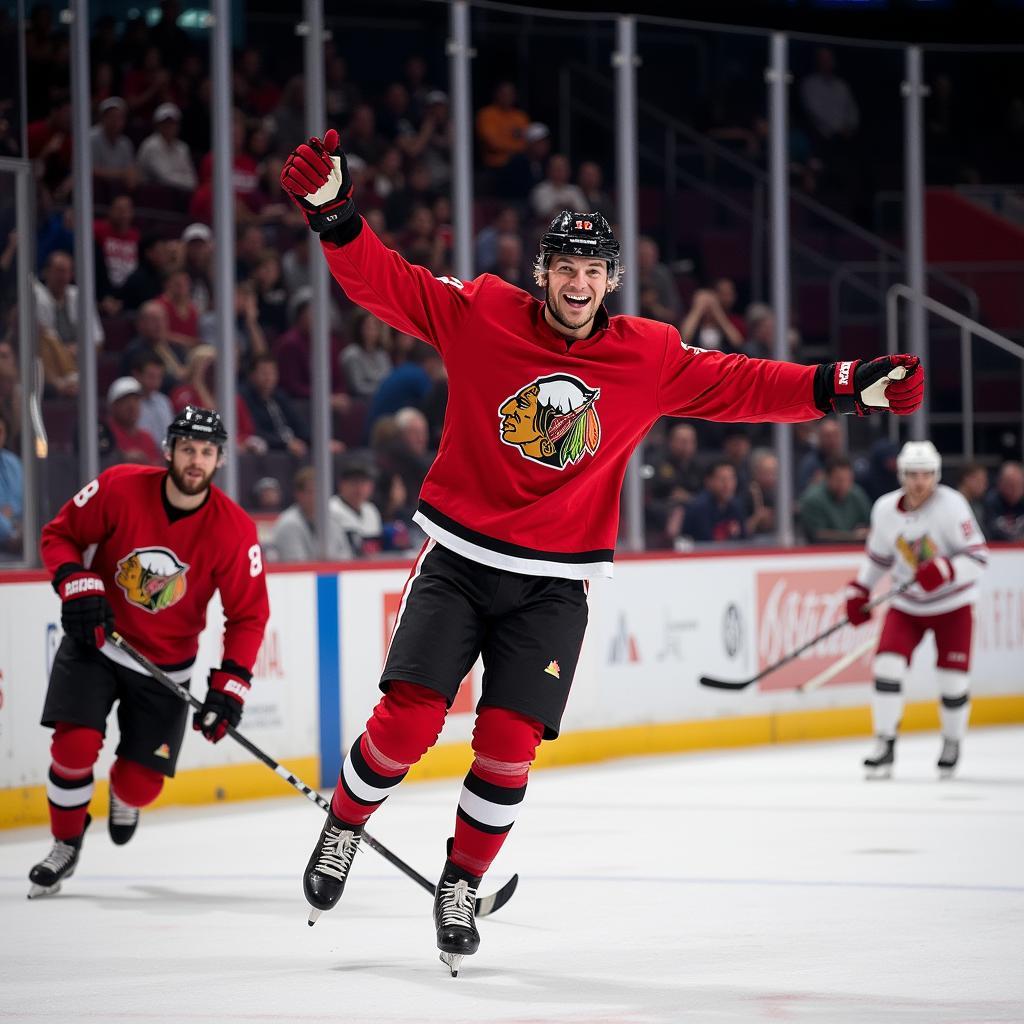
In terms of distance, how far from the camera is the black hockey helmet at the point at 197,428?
5.12 m

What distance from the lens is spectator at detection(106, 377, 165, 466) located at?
722 centimetres

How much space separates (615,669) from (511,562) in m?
4.82

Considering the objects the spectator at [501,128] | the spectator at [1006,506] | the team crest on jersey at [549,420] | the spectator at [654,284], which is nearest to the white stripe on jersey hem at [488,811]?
the team crest on jersey at [549,420]

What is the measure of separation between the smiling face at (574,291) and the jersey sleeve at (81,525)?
1683 millimetres

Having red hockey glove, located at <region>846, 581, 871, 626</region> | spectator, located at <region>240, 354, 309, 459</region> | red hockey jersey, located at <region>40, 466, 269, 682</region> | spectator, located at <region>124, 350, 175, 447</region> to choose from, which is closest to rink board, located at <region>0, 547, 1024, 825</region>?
spectator, located at <region>240, 354, 309, 459</region>

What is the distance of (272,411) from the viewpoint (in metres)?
7.78

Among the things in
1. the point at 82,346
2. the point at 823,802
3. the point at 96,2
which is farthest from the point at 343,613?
the point at 96,2

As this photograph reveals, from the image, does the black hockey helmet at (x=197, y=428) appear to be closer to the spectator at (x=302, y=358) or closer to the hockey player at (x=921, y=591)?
the spectator at (x=302, y=358)

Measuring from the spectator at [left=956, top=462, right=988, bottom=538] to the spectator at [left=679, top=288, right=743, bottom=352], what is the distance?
149 centimetres

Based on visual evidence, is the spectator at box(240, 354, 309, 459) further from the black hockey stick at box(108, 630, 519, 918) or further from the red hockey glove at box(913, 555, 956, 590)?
the black hockey stick at box(108, 630, 519, 918)

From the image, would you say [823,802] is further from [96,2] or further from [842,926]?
[96,2]

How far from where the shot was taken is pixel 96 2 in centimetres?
729

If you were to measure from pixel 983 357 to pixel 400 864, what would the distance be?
6253mm

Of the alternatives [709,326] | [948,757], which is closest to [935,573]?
[948,757]
